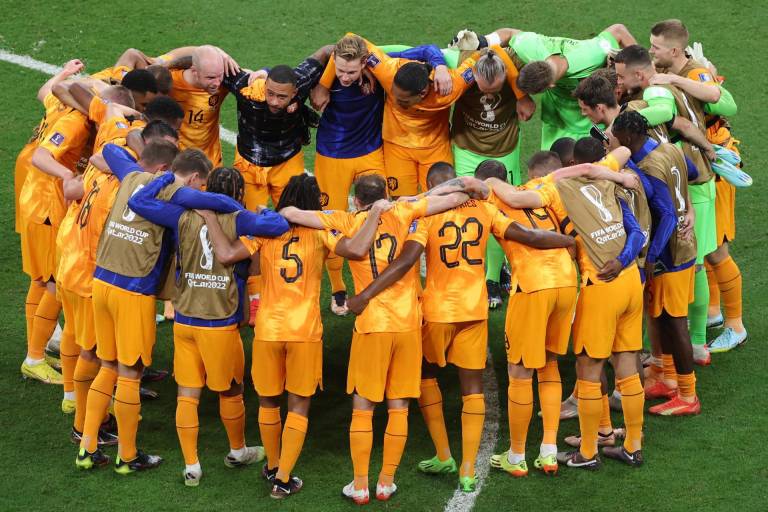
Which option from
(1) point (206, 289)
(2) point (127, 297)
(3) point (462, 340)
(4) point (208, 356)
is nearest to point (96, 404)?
(2) point (127, 297)

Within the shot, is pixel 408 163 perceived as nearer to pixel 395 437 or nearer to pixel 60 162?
pixel 60 162

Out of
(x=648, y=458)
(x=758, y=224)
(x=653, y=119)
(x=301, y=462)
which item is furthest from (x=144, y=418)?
(x=758, y=224)

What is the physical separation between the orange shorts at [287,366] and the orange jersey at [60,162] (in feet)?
8.83

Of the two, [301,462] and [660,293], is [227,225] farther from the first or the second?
[660,293]

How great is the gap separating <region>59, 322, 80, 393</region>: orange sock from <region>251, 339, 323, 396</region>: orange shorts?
173 cm

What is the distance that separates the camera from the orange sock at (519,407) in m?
Result: 8.80

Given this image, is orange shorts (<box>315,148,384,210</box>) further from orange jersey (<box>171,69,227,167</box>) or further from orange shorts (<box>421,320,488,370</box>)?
orange shorts (<box>421,320,488,370</box>)

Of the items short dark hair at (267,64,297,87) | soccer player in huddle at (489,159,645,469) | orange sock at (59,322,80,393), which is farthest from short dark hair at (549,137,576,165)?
orange sock at (59,322,80,393)

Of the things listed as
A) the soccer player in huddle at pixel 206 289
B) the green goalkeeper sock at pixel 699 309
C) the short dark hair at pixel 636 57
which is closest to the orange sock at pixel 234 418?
the soccer player in huddle at pixel 206 289

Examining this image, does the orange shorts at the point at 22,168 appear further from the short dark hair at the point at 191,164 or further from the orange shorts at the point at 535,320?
the orange shorts at the point at 535,320

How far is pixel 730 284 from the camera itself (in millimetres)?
10789

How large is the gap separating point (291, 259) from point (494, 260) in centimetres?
362

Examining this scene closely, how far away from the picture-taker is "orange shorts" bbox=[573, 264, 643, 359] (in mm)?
8688

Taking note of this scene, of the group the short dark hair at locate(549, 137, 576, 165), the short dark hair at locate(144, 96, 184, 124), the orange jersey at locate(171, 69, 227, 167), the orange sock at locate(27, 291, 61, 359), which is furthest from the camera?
the orange jersey at locate(171, 69, 227, 167)
